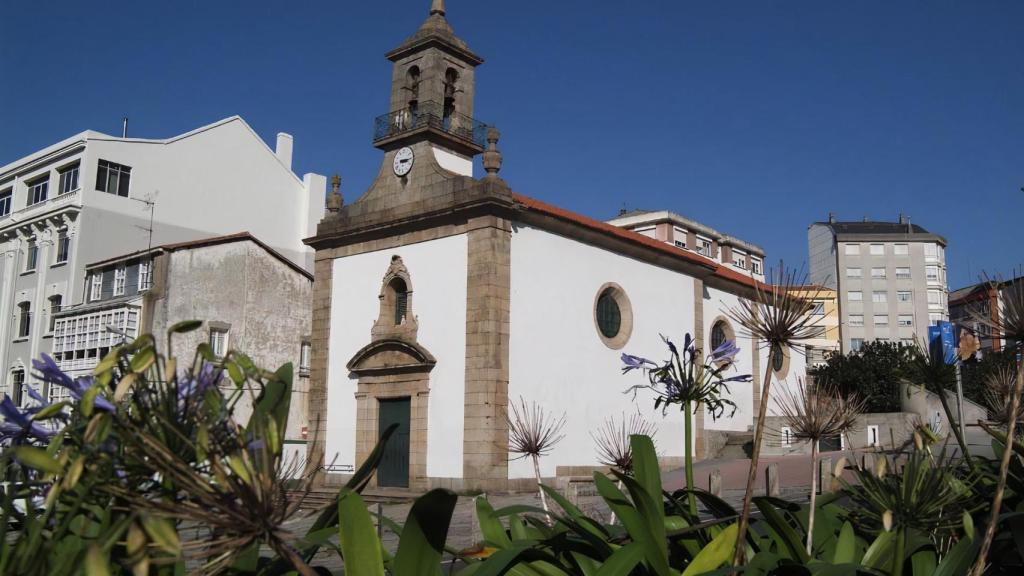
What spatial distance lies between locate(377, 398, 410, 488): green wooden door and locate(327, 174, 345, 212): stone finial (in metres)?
5.73

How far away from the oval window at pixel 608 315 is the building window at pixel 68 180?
24.6 metres

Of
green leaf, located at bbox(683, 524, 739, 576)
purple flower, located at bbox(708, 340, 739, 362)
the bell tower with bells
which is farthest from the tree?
green leaf, located at bbox(683, 524, 739, 576)

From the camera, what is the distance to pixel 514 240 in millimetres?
21188

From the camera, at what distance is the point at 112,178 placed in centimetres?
3809

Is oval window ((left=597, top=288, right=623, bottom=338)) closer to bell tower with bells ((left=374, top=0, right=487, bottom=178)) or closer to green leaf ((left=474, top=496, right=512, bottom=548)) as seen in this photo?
bell tower with bells ((left=374, top=0, right=487, bottom=178))

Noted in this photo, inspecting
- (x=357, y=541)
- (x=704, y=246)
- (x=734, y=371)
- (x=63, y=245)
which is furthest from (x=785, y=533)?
(x=704, y=246)

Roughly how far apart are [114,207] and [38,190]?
5.21 metres

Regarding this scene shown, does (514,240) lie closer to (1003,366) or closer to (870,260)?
(1003,366)

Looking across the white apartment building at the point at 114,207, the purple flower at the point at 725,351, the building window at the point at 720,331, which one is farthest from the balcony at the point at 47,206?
the purple flower at the point at 725,351

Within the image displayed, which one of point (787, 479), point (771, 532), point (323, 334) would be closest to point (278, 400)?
point (771, 532)

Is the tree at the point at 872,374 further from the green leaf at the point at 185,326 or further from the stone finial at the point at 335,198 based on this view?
the green leaf at the point at 185,326

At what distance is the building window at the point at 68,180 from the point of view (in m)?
37.9

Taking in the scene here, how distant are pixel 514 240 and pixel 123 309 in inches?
680

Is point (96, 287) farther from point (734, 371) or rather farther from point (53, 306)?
point (734, 371)
